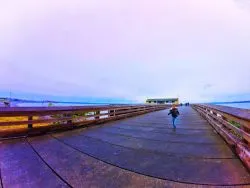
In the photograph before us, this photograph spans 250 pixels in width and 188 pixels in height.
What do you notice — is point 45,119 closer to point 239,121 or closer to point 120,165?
point 120,165

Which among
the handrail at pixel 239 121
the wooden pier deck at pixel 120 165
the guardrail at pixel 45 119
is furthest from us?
the guardrail at pixel 45 119

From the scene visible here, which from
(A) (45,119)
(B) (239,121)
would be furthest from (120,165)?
(A) (45,119)

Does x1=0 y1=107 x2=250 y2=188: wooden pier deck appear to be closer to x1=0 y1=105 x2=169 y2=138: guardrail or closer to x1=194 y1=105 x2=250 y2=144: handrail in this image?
x1=194 y1=105 x2=250 y2=144: handrail

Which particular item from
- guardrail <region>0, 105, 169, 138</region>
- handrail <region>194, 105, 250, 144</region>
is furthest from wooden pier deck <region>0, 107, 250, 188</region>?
guardrail <region>0, 105, 169, 138</region>

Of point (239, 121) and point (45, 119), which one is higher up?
point (239, 121)

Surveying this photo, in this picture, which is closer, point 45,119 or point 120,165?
point 120,165

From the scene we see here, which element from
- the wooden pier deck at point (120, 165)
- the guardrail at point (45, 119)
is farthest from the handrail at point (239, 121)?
the guardrail at point (45, 119)

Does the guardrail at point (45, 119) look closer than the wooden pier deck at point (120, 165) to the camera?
No

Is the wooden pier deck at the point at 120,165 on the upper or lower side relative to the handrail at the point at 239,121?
lower

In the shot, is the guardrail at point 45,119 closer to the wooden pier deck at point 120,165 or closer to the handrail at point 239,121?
the wooden pier deck at point 120,165

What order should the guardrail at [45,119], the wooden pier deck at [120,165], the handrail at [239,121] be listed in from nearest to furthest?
the wooden pier deck at [120,165] → the handrail at [239,121] → the guardrail at [45,119]

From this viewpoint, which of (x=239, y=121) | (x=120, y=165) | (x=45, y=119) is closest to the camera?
(x=120, y=165)

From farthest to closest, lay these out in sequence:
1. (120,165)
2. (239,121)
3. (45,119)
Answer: (45,119), (239,121), (120,165)

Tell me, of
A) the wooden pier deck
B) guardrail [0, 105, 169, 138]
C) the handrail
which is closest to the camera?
the wooden pier deck
